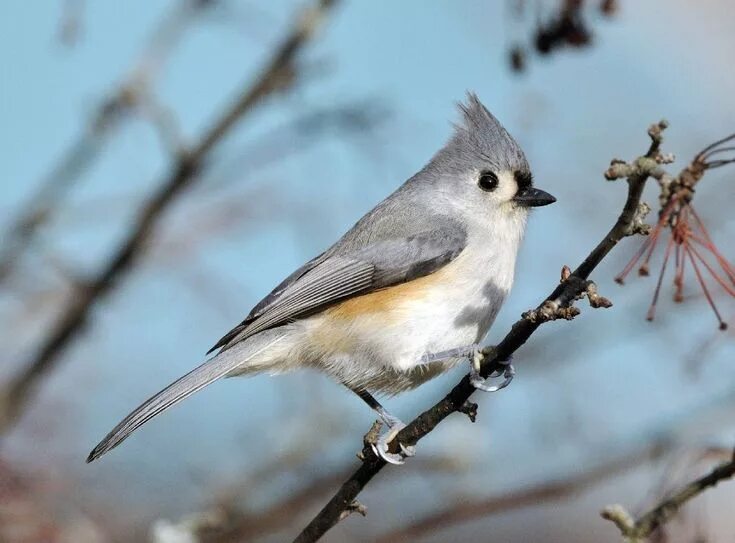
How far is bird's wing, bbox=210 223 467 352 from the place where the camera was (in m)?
2.76

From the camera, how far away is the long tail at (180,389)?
235 centimetres

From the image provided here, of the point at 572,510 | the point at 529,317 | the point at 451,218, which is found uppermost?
the point at 451,218

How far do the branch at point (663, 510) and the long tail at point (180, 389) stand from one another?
1356mm

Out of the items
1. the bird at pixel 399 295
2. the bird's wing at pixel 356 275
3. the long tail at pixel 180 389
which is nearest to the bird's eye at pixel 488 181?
the bird at pixel 399 295

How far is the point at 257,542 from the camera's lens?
2.83 metres

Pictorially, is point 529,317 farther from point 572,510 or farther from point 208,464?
point 572,510

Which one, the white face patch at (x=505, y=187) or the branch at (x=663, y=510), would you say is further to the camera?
the white face patch at (x=505, y=187)

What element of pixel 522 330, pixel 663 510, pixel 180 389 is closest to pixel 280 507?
pixel 180 389

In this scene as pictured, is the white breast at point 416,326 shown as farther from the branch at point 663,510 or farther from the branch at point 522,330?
the branch at point 663,510

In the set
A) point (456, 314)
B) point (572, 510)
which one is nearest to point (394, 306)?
point (456, 314)

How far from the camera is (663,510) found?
1200 millimetres

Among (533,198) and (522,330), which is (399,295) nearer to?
(533,198)

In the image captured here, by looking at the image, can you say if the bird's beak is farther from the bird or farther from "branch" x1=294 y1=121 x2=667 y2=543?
"branch" x1=294 y1=121 x2=667 y2=543

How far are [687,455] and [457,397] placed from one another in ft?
2.05
